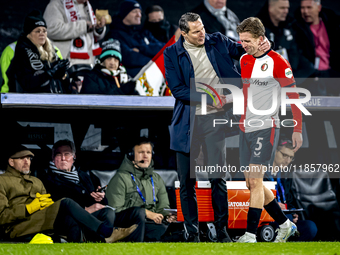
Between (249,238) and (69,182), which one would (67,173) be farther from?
(249,238)

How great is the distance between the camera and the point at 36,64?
4758mm

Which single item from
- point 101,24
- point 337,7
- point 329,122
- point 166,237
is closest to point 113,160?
point 166,237

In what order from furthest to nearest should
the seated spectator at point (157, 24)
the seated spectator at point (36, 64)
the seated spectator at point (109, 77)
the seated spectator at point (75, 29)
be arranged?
the seated spectator at point (157, 24) < the seated spectator at point (75, 29) < the seated spectator at point (109, 77) < the seated spectator at point (36, 64)

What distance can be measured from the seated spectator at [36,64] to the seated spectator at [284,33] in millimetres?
2669

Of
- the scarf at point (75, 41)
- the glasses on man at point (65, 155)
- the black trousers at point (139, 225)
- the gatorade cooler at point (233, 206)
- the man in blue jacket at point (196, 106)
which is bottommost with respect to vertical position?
the black trousers at point (139, 225)

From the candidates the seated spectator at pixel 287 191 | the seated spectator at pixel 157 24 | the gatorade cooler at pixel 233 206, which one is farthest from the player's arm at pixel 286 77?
the seated spectator at pixel 157 24

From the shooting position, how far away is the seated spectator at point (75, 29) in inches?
208

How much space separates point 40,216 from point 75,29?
2.26m

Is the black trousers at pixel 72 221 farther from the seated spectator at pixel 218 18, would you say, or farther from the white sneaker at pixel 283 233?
the seated spectator at pixel 218 18

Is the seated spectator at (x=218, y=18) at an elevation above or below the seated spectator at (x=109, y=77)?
above

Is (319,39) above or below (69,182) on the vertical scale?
above

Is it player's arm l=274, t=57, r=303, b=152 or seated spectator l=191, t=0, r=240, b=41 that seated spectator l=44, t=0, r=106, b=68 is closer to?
seated spectator l=191, t=0, r=240, b=41

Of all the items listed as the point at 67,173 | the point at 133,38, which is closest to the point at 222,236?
the point at 67,173

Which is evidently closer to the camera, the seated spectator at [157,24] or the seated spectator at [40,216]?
the seated spectator at [40,216]
